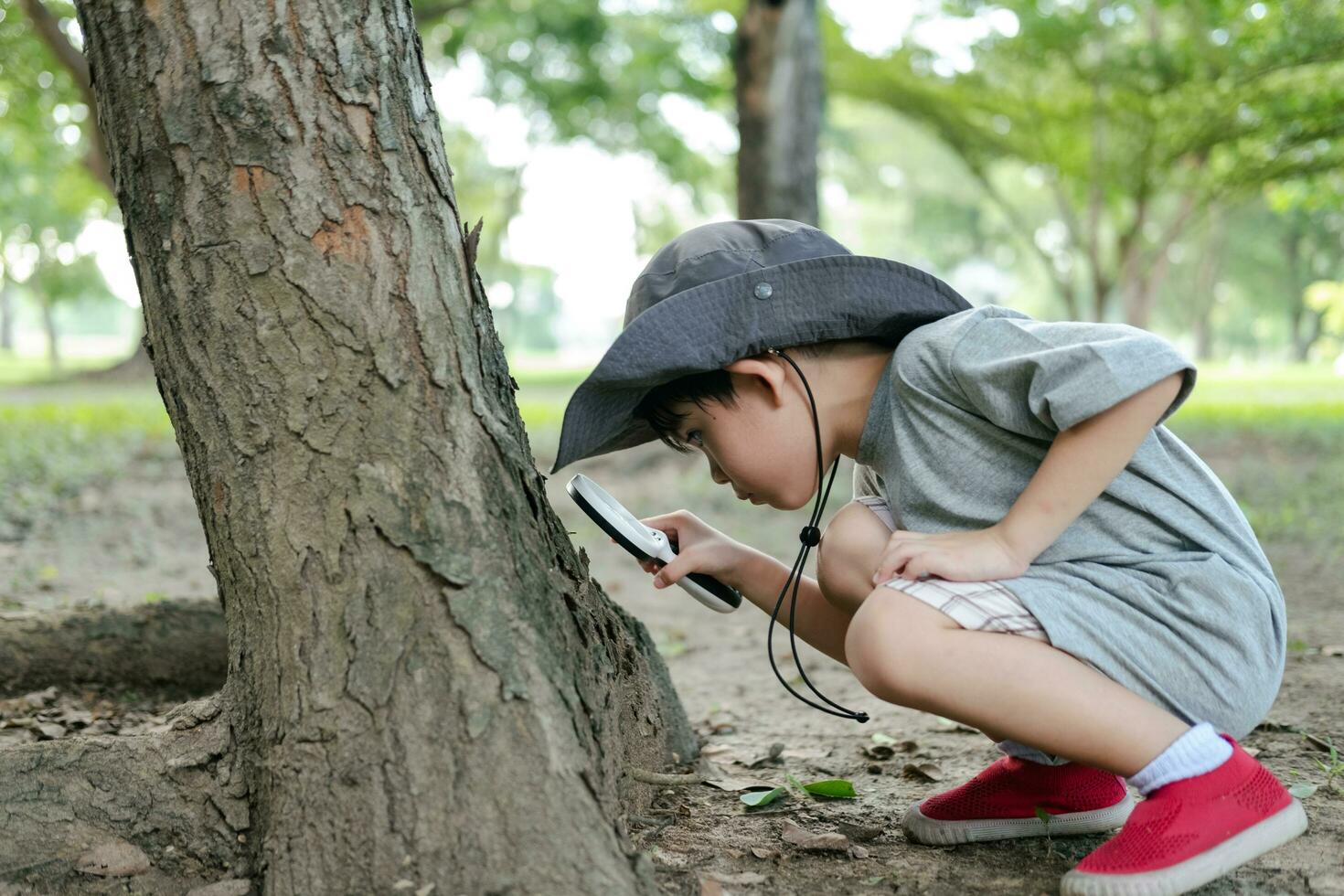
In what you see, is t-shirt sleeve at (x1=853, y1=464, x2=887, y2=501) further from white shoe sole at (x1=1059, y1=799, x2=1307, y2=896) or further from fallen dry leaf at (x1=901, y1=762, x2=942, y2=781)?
white shoe sole at (x1=1059, y1=799, x2=1307, y2=896)

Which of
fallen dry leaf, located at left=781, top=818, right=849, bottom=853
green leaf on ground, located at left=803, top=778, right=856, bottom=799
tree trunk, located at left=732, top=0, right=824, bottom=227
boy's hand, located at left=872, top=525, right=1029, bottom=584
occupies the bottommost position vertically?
green leaf on ground, located at left=803, top=778, right=856, bottom=799

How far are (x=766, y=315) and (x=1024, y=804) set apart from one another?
1.00 m

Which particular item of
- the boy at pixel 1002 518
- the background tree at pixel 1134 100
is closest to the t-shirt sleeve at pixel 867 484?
the boy at pixel 1002 518

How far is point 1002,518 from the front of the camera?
6.22ft

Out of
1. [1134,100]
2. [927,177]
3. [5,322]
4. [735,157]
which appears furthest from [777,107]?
[5,322]

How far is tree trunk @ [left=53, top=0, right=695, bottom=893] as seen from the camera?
1652 millimetres

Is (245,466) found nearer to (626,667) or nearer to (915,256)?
(626,667)

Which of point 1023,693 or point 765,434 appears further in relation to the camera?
point 765,434

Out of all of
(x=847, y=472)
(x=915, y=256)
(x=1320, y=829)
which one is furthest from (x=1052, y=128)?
(x=915, y=256)

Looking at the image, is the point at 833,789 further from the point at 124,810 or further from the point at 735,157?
the point at 735,157

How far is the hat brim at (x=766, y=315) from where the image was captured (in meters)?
1.91

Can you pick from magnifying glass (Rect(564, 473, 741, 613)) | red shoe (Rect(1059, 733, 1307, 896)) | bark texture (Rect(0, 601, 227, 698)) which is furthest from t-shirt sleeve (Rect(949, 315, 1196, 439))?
bark texture (Rect(0, 601, 227, 698))

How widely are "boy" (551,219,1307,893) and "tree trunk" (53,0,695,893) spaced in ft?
1.22

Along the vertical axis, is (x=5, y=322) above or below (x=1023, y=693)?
above
